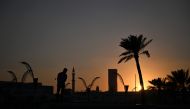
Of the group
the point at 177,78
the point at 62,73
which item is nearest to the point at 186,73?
the point at 177,78

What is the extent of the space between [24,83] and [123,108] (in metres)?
74.3

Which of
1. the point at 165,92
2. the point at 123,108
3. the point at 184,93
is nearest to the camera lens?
the point at 123,108

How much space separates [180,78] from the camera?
63625 mm

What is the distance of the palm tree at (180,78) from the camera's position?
2495 inches

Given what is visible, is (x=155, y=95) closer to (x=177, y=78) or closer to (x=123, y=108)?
(x=177, y=78)

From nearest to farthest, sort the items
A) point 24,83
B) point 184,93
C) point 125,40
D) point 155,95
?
point 125,40, point 184,93, point 155,95, point 24,83

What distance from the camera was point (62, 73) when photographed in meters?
19.9

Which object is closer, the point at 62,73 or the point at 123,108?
the point at 123,108

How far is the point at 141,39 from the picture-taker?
170ft

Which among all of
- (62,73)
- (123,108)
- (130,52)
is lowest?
(123,108)

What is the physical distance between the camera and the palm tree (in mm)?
63375

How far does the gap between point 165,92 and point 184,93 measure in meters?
8.25

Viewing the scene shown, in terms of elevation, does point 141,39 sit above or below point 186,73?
above

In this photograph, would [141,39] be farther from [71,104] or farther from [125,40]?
[71,104]
